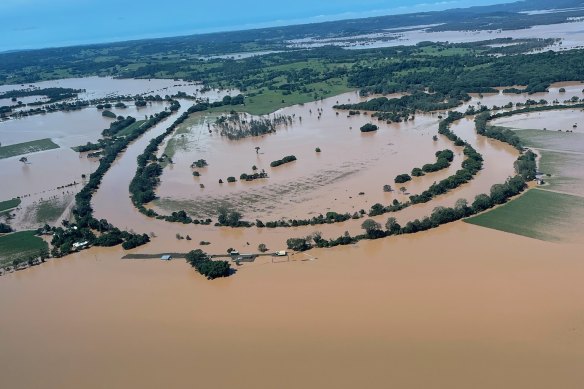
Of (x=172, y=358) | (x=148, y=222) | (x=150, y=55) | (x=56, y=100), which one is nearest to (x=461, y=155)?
(x=148, y=222)

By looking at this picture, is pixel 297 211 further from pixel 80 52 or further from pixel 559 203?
pixel 80 52

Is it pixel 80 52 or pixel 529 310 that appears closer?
pixel 529 310

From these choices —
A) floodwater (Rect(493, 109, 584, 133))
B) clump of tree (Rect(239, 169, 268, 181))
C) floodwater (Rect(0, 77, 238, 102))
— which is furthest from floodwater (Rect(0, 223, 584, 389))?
floodwater (Rect(0, 77, 238, 102))

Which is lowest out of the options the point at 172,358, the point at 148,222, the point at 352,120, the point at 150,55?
the point at 172,358

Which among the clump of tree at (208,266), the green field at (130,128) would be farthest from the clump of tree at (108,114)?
the clump of tree at (208,266)

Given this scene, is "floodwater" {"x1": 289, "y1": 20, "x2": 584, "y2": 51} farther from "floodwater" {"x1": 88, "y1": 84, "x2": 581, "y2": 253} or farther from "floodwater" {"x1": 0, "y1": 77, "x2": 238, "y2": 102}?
"floodwater" {"x1": 88, "y1": 84, "x2": 581, "y2": 253}

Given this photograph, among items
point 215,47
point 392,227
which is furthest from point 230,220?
point 215,47
